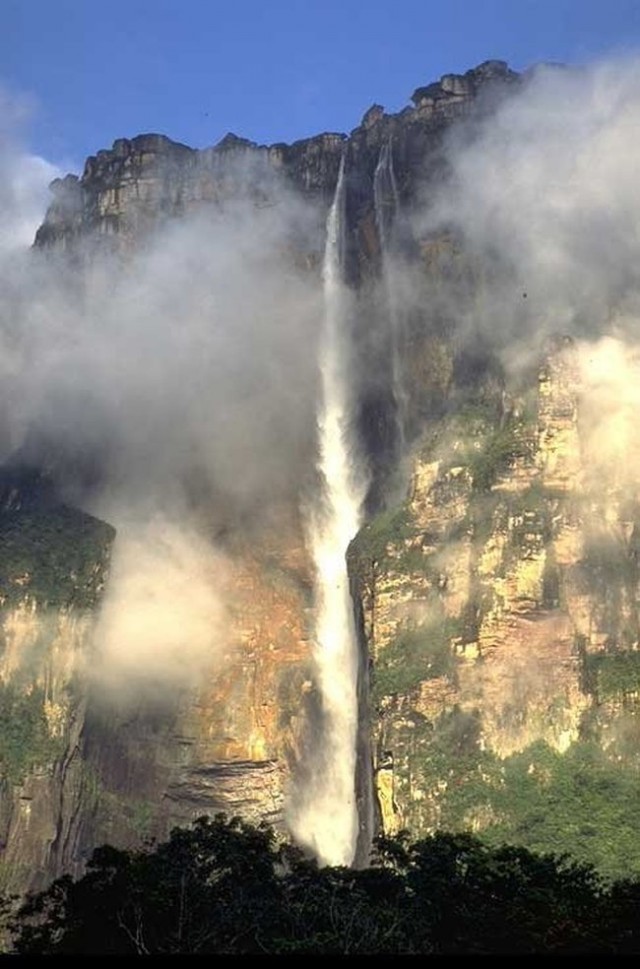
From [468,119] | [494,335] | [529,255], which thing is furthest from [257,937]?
[468,119]

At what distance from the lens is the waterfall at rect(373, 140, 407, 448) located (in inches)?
2499

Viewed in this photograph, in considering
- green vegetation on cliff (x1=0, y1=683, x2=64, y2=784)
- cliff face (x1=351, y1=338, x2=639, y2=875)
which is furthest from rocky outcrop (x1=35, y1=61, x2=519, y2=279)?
green vegetation on cliff (x1=0, y1=683, x2=64, y2=784)

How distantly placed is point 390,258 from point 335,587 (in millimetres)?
20749

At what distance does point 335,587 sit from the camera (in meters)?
58.8

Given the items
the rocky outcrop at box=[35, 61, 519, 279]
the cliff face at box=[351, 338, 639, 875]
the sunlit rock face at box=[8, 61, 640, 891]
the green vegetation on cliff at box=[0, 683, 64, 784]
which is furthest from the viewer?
the rocky outcrop at box=[35, 61, 519, 279]

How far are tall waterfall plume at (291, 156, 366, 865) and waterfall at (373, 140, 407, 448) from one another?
2920mm

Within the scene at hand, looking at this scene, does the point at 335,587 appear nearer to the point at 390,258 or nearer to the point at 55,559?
the point at 55,559

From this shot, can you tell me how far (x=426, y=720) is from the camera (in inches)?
1845

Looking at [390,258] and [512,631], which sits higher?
[390,258]

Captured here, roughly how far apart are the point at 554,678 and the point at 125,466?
101ft

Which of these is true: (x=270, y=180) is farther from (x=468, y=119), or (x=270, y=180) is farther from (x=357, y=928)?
(x=357, y=928)

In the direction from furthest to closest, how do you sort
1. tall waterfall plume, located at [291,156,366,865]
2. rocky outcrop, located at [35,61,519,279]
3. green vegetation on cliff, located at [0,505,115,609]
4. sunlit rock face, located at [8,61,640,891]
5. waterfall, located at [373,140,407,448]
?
rocky outcrop, located at [35,61,519,279] → waterfall, located at [373,140,407,448] → green vegetation on cliff, located at [0,505,115,609] → tall waterfall plume, located at [291,156,366,865] → sunlit rock face, located at [8,61,640,891]

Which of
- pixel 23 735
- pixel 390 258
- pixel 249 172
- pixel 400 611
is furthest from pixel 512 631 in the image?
pixel 249 172

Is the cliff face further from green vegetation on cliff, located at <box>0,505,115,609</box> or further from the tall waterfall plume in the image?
green vegetation on cliff, located at <box>0,505,115,609</box>
